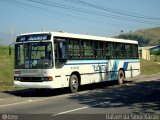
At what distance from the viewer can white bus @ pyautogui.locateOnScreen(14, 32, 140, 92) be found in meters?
17.0

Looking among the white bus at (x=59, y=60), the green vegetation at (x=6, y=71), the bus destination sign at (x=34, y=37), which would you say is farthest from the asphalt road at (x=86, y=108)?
the green vegetation at (x=6, y=71)

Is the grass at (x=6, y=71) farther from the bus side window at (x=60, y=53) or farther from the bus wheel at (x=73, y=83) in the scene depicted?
the bus side window at (x=60, y=53)

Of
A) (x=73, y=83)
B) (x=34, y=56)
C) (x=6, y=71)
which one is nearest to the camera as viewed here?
(x=34, y=56)

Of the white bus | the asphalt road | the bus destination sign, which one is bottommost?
the asphalt road

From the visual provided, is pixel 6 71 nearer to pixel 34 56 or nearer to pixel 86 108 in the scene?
pixel 34 56

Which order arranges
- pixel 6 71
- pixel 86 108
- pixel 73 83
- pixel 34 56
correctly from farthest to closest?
pixel 6 71 → pixel 73 83 → pixel 34 56 → pixel 86 108

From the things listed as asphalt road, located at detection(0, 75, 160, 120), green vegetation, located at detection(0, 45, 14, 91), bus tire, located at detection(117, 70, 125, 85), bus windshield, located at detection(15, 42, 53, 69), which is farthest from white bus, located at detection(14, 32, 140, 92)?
green vegetation, located at detection(0, 45, 14, 91)

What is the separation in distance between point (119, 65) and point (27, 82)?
7868mm

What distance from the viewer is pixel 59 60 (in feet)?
57.1

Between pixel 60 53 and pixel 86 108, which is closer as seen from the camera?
pixel 86 108

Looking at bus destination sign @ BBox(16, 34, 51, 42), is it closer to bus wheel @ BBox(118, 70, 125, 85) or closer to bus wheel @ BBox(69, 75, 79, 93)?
bus wheel @ BBox(69, 75, 79, 93)

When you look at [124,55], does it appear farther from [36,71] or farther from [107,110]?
[107,110]

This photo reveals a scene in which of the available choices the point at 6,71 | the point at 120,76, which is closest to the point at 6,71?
the point at 6,71

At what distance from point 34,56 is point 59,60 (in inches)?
46.9
